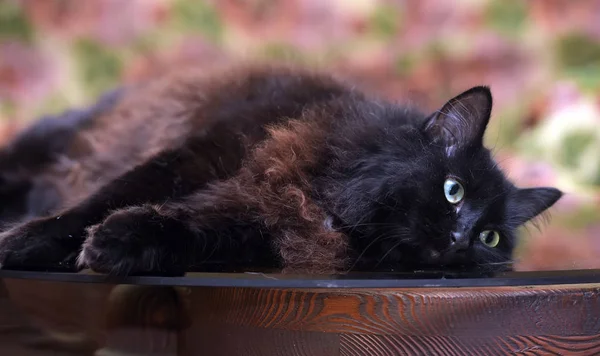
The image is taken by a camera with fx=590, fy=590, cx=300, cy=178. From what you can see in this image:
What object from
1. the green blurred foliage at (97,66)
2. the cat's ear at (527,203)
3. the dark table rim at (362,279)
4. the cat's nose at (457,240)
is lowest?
the dark table rim at (362,279)

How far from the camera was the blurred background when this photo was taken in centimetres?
236

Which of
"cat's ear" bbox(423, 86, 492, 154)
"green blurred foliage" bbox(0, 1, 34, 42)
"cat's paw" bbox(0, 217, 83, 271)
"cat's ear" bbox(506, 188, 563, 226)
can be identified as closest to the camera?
"cat's paw" bbox(0, 217, 83, 271)

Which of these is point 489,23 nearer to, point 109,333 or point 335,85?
point 335,85

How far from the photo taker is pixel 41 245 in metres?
1.16

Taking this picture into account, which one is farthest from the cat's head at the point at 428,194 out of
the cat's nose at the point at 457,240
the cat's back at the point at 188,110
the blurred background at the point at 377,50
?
the blurred background at the point at 377,50

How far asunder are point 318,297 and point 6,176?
1.19 metres

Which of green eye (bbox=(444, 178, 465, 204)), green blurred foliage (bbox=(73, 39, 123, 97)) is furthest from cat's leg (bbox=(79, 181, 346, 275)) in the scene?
green blurred foliage (bbox=(73, 39, 123, 97))

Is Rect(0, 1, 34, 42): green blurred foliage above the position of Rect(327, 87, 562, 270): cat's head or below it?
above

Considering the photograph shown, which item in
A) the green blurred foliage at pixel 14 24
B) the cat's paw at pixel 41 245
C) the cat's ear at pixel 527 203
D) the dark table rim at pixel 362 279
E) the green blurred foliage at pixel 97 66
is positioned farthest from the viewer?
the green blurred foliage at pixel 97 66

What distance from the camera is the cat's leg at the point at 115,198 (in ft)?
3.76

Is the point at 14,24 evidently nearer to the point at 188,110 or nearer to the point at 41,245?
the point at 188,110

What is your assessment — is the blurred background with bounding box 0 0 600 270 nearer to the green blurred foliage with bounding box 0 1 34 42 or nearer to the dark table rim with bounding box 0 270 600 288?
the green blurred foliage with bounding box 0 1 34 42

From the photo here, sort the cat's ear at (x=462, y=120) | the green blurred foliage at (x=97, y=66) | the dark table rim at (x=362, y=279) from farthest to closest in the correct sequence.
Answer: the green blurred foliage at (x=97, y=66)
the cat's ear at (x=462, y=120)
the dark table rim at (x=362, y=279)

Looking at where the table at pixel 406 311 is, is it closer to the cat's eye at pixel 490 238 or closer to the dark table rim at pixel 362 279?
the dark table rim at pixel 362 279
